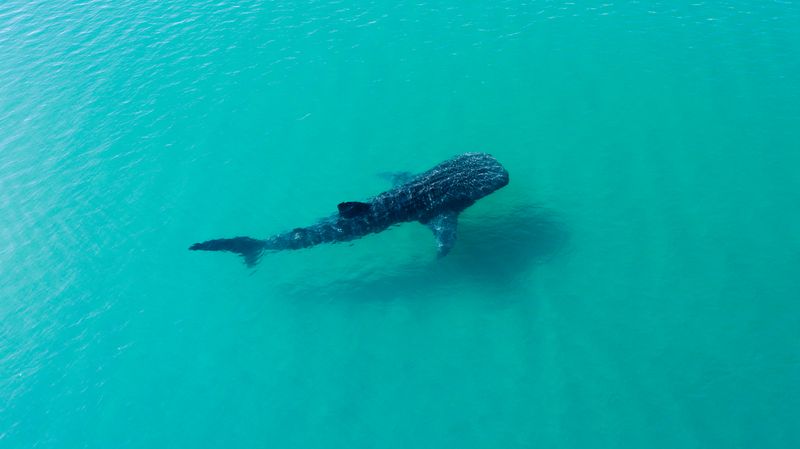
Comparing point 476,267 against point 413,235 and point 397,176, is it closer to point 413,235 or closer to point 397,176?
point 413,235

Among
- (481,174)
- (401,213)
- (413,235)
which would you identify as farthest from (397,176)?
(481,174)

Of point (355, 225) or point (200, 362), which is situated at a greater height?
point (355, 225)

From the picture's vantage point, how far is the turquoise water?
1789 cm

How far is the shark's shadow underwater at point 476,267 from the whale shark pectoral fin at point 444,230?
0.87 metres

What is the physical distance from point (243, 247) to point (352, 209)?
4.99 metres

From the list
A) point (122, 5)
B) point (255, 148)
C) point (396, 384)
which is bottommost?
point (396, 384)

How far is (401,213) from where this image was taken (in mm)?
21922

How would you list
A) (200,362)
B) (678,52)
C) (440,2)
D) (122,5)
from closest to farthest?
1. (200,362)
2. (678,52)
3. (440,2)
4. (122,5)

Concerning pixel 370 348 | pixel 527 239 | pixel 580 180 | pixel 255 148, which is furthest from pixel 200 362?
pixel 580 180

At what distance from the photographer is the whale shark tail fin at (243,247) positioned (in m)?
21.9

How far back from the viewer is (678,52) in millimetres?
29109

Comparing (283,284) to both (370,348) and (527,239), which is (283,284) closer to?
(370,348)

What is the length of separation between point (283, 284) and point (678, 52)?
2418 cm

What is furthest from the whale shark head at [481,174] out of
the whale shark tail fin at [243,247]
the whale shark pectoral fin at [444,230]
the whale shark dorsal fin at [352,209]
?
the whale shark tail fin at [243,247]
